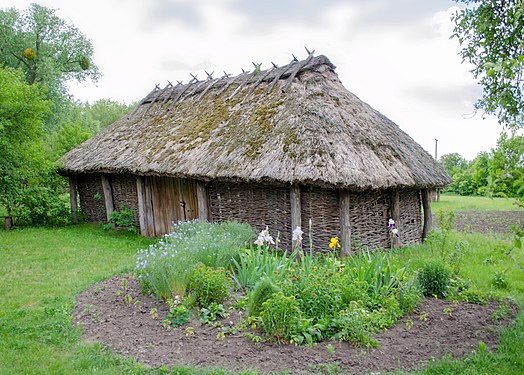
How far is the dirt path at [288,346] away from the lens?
380 centimetres

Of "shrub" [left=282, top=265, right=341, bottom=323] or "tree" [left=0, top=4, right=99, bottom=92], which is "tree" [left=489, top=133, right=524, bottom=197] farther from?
"tree" [left=0, top=4, right=99, bottom=92]

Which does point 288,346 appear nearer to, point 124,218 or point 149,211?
point 149,211

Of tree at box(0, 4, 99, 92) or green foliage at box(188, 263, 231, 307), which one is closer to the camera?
green foliage at box(188, 263, 231, 307)

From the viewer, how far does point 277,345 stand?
4105mm

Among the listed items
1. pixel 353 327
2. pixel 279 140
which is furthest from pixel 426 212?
pixel 353 327

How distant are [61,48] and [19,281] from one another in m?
18.0

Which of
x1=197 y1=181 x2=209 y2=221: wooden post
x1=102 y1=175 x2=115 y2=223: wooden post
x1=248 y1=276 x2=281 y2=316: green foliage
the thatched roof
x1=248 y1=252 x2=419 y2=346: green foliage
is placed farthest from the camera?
x1=102 y1=175 x2=115 y2=223: wooden post

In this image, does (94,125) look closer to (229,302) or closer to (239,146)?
(239,146)

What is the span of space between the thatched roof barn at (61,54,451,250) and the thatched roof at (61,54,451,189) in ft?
0.09

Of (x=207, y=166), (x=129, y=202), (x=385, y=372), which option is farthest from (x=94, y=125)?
(x=385, y=372)

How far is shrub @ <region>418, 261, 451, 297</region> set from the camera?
5371mm

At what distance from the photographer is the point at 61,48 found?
70.0 feet

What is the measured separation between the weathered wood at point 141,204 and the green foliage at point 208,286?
6850mm

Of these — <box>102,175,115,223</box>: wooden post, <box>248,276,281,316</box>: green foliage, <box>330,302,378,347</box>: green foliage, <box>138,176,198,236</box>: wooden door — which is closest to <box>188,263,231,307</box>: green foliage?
<box>248,276,281,316</box>: green foliage
